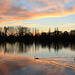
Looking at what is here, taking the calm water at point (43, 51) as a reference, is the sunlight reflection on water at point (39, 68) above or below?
above

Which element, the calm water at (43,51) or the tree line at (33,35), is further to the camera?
the tree line at (33,35)

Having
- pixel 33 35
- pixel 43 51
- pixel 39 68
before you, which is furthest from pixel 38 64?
pixel 33 35

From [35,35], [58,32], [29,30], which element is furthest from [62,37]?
[29,30]

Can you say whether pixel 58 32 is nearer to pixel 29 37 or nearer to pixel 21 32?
pixel 29 37

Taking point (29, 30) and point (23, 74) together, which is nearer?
point (23, 74)

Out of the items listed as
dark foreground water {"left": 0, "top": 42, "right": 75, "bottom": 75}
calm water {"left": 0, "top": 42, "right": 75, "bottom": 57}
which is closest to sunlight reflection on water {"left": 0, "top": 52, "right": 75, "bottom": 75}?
dark foreground water {"left": 0, "top": 42, "right": 75, "bottom": 75}

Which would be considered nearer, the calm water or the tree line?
the calm water

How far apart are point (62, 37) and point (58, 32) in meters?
12.8

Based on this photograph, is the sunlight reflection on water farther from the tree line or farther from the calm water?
the tree line

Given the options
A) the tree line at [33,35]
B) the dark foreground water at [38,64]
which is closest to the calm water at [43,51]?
the dark foreground water at [38,64]

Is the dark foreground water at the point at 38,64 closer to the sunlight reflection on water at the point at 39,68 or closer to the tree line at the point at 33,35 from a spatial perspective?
the sunlight reflection on water at the point at 39,68

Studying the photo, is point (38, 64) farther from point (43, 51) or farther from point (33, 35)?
point (33, 35)

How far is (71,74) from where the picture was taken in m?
15.4

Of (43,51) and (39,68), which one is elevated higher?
(39,68)
